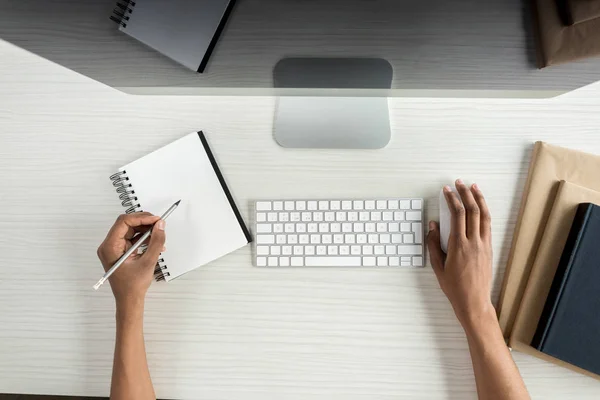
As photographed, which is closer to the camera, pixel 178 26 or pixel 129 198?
pixel 178 26

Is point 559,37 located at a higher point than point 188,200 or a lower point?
higher

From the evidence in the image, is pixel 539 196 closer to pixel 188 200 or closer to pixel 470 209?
pixel 470 209

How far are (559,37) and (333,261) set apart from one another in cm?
44

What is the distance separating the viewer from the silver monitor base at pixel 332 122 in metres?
0.67

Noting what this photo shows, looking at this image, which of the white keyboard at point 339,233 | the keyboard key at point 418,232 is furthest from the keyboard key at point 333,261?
the keyboard key at point 418,232

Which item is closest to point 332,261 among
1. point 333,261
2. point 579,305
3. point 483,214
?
point 333,261

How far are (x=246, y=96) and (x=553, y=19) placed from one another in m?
0.45

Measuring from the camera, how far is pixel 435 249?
703 millimetres

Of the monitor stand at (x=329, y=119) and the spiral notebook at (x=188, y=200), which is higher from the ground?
the monitor stand at (x=329, y=119)

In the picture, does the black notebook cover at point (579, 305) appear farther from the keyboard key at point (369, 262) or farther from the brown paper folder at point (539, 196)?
the keyboard key at point (369, 262)

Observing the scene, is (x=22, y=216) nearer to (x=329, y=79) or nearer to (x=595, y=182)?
(x=329, y=79)

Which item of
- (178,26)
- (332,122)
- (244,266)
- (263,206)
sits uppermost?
(178,26)

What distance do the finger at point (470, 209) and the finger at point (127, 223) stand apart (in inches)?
19.3

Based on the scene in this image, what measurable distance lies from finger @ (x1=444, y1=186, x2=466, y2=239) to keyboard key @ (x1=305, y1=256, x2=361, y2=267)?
0.16 meters
